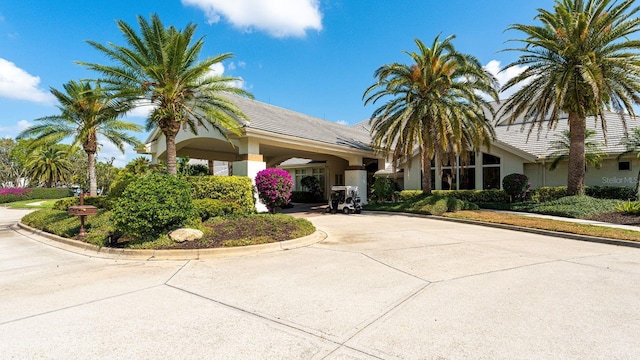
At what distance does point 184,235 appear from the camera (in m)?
8.73

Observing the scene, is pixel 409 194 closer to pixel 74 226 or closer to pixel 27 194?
pixel 74 226

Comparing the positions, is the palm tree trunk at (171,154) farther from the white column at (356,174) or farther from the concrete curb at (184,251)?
the white column at (356,174)

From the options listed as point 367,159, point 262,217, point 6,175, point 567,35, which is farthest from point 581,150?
point 6,175

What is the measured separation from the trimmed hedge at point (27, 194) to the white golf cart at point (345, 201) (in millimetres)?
40969

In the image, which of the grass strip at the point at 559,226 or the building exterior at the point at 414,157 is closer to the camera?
the grass strip at the point at 559,226

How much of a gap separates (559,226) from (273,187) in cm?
1108

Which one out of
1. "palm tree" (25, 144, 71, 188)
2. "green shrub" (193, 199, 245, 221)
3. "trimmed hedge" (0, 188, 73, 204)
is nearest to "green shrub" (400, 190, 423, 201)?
"green shrub" (193, 199, 245, 221)

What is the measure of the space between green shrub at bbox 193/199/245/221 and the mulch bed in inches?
583

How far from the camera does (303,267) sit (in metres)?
6.66

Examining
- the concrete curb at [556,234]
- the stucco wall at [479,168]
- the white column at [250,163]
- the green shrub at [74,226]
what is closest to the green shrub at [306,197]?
the stucco wall at [479,168]

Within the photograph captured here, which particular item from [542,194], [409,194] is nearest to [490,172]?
[542,194]

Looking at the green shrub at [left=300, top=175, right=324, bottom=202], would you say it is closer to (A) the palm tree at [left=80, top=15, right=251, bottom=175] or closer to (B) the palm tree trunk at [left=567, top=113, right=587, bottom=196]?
(A) the palm tree at [left=80, top=15, right=251, bottom=175]

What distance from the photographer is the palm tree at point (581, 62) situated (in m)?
14.3

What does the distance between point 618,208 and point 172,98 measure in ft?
62.7
